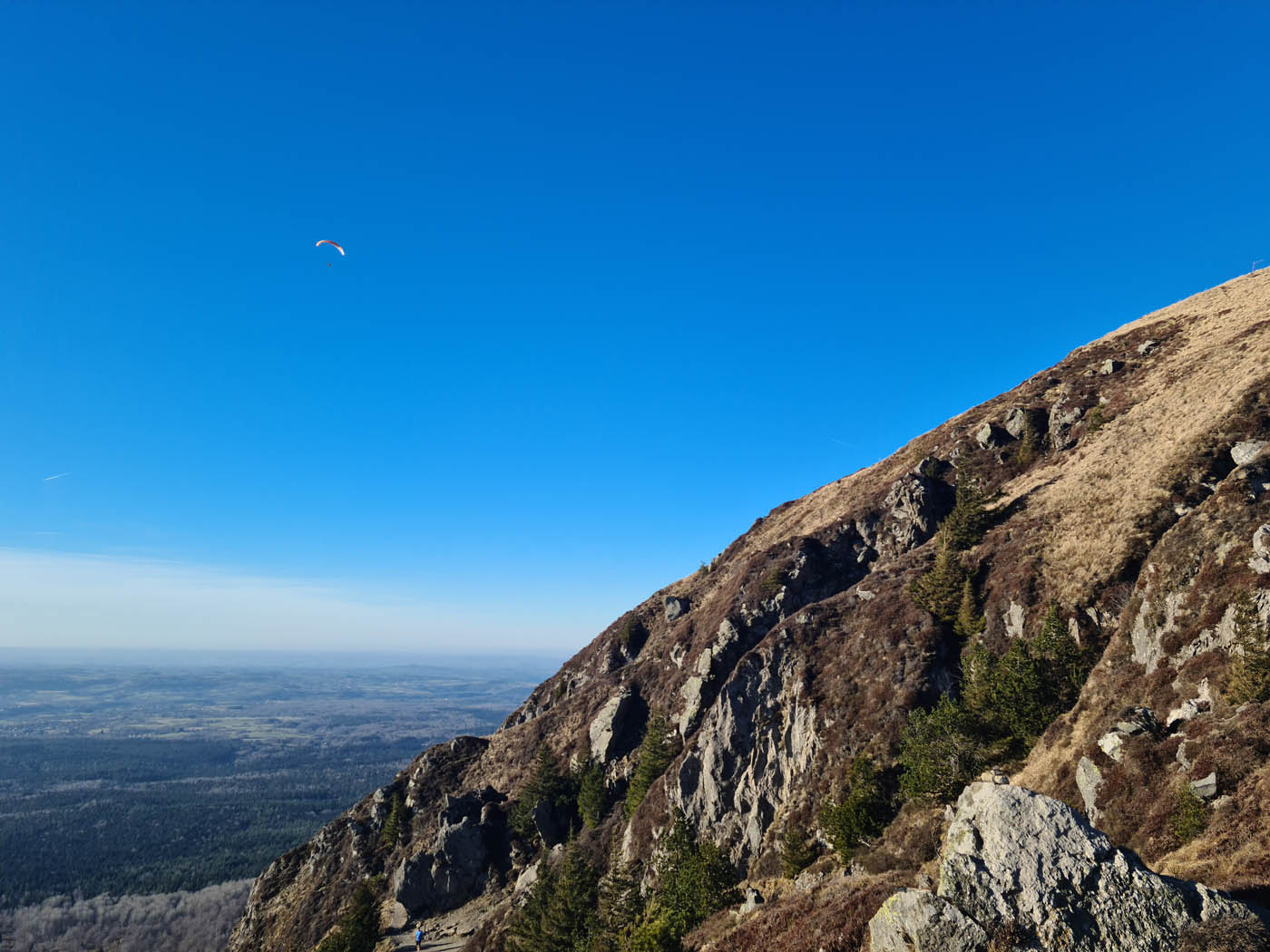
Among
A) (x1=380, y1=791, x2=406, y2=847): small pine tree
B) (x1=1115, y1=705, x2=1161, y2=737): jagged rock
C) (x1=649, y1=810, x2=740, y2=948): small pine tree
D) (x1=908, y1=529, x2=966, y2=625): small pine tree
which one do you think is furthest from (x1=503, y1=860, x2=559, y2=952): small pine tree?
(x1=1115, y1=705, x2=1161, y2=737): jagged rock

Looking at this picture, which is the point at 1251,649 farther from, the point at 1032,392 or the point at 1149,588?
the point at 1032,392

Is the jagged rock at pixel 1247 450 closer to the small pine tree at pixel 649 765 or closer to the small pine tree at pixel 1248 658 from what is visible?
the small pine tree at pixel 1248 658

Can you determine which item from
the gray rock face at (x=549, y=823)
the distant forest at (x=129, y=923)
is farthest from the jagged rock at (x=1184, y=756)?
the distant forest at (x=129, y=923)

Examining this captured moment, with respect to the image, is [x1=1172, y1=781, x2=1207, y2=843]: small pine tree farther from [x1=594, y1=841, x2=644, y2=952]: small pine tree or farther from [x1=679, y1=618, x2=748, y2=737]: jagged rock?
[x1=679, y1=618, x2=748, y2=737]: jagged rock

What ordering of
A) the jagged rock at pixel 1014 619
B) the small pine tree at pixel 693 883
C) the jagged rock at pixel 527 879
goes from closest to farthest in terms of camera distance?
the small pine tree at pixel 693 883, the jagged rock at pixel 1014 619, the jagged rock at pixel 527 879

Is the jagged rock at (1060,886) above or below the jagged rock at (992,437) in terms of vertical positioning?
below

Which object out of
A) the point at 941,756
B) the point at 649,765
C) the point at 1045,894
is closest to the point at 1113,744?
the point at 941,756

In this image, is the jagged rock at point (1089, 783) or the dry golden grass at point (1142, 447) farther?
the dry golden grass at point (1142, 447)

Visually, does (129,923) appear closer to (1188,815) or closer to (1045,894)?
(1045,894)
